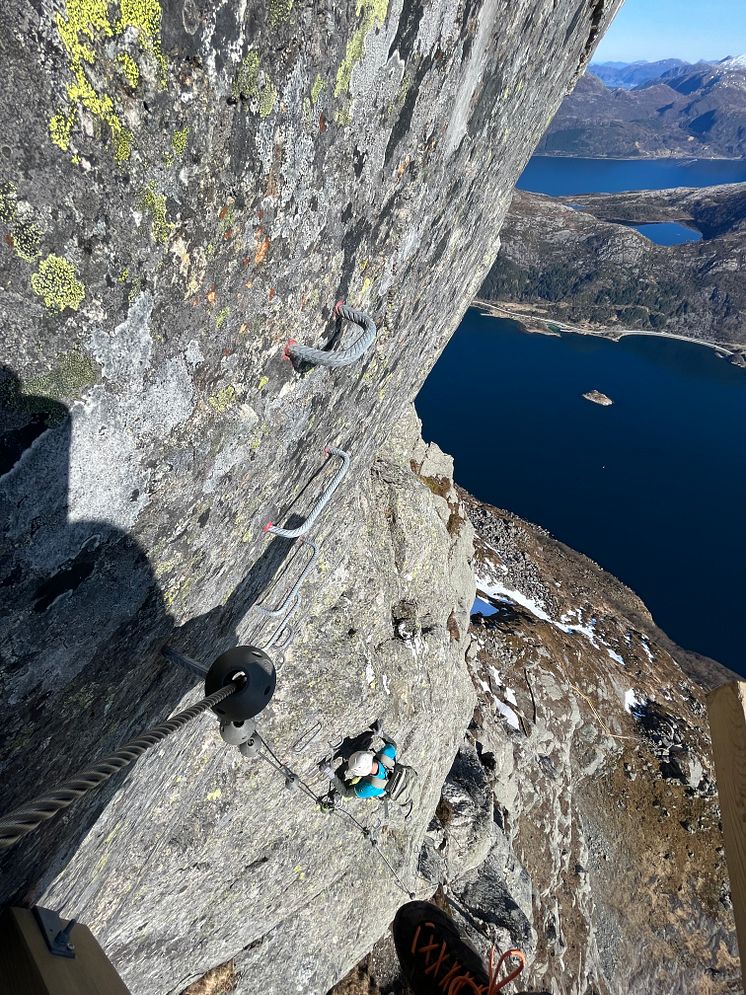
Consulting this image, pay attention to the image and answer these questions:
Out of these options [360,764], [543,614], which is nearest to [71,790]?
[360,764]

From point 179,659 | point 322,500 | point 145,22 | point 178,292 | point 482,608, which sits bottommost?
point 482,608

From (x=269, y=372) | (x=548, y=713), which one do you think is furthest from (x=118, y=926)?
(x=548, y=713)

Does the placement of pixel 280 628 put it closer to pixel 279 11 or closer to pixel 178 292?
pixel 178 292

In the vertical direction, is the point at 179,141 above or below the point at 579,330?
above

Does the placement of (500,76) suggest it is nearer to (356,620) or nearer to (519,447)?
(356,620)

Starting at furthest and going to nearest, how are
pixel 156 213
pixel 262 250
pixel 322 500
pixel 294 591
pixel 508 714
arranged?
pixel 508 714 → pixel 294 591 → pixel 322 500 → pixel 262 250 → pixel 156 213

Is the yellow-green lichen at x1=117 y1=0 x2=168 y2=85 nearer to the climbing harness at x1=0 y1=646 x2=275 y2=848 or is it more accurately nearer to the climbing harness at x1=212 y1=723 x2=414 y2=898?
the climbing harness at x1=0 y1=646 x2=275 y2=848
